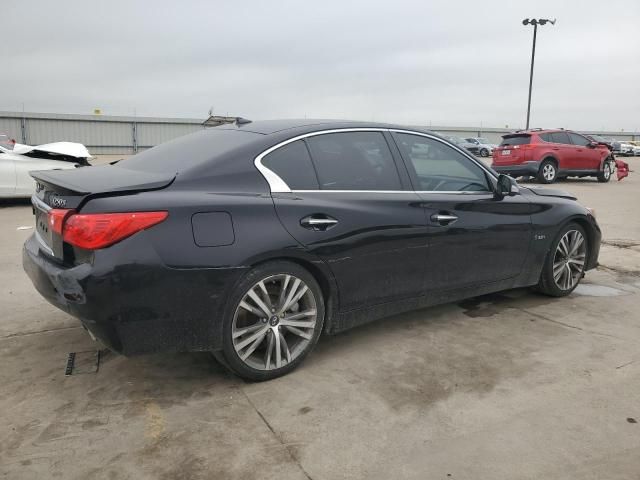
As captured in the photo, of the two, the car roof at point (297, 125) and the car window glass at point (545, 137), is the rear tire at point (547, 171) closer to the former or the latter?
the car window glass at point (545, 137)

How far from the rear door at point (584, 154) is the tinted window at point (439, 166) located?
45.9 ft

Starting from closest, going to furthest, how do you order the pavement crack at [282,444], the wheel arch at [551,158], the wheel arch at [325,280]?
the pavement crack at [282,444] < the wheel arch at [325,280] < the wheel arch at [551,158]

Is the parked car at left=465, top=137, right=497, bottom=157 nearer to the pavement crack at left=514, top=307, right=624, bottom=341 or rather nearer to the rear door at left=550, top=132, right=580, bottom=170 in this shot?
the rear door at left=550, top=132, right=580, bottom=170

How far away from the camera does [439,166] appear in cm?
421

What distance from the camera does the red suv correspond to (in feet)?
51.8

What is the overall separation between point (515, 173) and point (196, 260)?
1471 centimetres

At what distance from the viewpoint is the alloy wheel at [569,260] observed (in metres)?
4.89

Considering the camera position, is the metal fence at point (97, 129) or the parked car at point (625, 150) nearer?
the metal fence at point (97, 129)

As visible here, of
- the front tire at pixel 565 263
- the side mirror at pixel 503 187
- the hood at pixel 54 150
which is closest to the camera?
the side mirror at pixel 503 187

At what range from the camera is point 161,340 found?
2.91 m

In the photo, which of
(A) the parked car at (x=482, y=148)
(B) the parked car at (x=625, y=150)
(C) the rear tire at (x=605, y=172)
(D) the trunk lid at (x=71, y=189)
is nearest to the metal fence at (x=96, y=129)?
(A) the parked car at (x=482, y=148)

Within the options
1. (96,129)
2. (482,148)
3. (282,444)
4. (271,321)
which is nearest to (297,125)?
(271,321)

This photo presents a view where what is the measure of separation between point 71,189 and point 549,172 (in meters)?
15.3

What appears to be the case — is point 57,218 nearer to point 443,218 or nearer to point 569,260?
point 443,218
